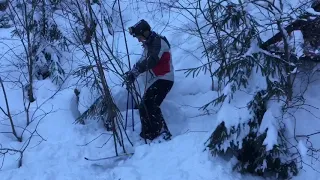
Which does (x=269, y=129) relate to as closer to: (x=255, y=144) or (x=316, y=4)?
(x=255, y=144)

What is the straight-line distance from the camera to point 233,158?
4.54 m

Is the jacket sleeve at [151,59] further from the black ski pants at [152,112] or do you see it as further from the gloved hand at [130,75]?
the black ski pants at [152,112]

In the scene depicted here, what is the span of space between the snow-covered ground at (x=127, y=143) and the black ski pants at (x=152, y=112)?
0.76 feet

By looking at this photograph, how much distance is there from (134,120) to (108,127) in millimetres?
410

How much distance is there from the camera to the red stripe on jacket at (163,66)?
5.16m

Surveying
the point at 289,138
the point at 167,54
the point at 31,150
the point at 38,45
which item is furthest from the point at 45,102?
the point at 289,138

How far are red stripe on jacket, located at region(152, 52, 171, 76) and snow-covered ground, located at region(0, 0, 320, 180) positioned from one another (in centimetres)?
65

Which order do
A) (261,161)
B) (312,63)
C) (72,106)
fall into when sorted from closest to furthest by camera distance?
(261,161), (312,63), (72,106)

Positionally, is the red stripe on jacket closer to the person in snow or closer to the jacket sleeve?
the person in snow

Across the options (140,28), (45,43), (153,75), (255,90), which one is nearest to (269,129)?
(255,90)

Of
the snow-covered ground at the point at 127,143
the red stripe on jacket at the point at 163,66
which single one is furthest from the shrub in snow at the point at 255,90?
the red stripe on jacket at the point at 163,66

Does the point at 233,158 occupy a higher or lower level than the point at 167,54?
lower

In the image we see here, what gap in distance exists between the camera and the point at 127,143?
518cm

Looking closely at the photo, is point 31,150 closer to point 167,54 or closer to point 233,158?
point 167,54
